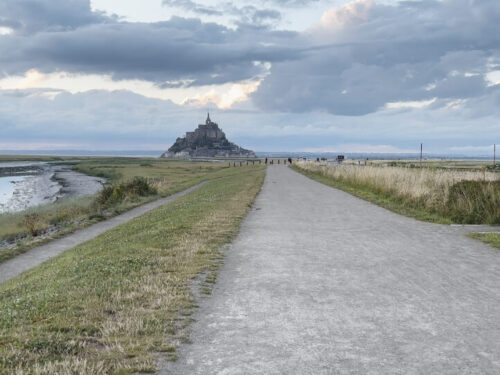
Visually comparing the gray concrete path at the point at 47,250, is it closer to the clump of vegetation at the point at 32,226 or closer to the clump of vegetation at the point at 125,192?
the clump of vegetation at the point at 32,226

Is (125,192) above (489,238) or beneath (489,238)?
beneath

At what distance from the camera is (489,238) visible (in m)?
11.9

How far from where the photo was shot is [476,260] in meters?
9.60

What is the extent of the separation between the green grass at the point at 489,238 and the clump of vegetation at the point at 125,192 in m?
23.3

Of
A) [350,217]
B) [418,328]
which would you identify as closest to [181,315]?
[418,328]

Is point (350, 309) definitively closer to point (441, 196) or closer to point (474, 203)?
point (474, 203)

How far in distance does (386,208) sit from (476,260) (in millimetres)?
9801

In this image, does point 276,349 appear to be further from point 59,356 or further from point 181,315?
point 59,356

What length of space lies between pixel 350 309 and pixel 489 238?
7.37 meters

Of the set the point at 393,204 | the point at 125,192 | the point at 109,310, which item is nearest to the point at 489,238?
the point at 393,204

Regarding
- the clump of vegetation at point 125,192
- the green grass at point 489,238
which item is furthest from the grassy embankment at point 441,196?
the clump of vegetation at point 125,192

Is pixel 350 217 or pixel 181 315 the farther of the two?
pixel 350 217

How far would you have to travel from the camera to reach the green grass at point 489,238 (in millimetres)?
11312

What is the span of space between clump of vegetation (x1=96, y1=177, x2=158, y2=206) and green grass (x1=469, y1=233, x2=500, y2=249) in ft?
76.4
